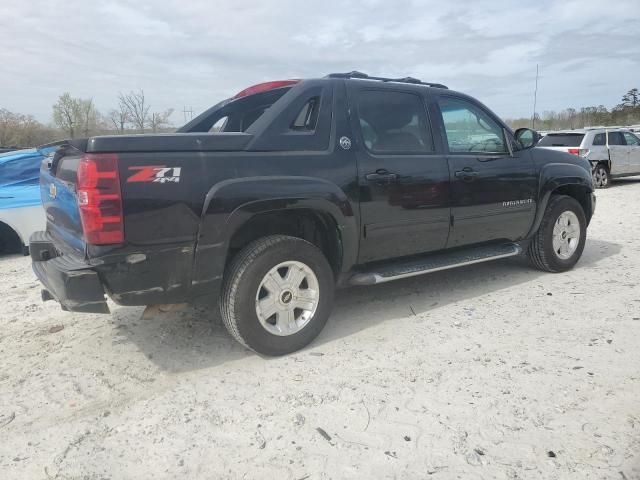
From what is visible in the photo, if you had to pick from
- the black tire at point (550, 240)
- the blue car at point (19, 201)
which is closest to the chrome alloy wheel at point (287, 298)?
the black tire at point (550, 240)

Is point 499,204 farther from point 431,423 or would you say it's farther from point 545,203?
point 431,423

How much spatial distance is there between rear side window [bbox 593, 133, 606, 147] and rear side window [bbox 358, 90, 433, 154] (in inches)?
470

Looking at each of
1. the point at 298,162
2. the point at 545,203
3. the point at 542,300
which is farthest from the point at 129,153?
the point at 545,203

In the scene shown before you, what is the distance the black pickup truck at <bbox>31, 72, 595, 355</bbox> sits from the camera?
2857mm

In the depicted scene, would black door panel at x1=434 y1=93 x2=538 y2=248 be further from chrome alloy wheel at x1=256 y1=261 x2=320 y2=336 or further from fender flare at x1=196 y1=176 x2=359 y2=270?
chrome alloy wheel at x1=256 y1=261 x2=320 y2=336

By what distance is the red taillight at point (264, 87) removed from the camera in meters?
3.89

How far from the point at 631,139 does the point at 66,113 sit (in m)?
32.8

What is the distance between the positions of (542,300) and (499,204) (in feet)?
3.14

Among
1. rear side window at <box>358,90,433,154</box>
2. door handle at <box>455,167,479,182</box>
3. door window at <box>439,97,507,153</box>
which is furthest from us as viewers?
door window at <box>439,97,507,153</box>

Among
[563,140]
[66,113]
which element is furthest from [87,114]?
[563,140]

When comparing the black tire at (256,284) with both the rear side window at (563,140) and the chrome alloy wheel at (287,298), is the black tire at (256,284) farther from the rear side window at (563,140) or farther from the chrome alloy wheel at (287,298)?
the rear side window at (563,140)

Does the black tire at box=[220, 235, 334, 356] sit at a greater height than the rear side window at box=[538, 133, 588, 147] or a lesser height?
lesser

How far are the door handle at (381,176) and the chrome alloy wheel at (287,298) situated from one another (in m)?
0.84

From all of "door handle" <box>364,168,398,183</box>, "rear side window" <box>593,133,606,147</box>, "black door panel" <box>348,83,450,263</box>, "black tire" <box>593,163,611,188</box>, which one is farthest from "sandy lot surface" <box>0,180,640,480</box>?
"black tire" <box>593,163,611,188</box>
